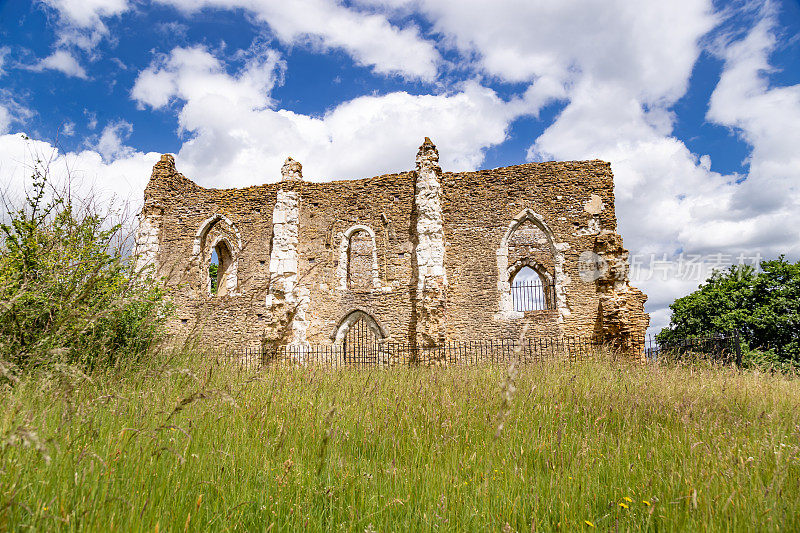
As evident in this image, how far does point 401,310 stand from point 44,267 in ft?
31.9

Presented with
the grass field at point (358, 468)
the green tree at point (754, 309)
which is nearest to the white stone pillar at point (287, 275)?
the grass field at point (358, 468)

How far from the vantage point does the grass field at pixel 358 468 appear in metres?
1.83

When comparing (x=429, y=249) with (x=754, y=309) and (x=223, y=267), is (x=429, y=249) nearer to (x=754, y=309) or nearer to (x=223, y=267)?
(x=223, y=267)

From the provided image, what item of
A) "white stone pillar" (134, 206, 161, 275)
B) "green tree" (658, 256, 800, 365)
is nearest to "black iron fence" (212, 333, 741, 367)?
"white stone pillar" (134, 206, 161, 275)

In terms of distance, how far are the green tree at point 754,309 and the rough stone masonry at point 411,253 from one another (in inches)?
409

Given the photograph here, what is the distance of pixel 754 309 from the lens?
2122cm

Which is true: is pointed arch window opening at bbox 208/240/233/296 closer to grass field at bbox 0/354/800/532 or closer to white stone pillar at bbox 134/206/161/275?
white stone pillar at bbox 134/206/161/275

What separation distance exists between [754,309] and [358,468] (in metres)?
25.9

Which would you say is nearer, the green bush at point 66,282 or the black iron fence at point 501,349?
the green bush at point 66,282

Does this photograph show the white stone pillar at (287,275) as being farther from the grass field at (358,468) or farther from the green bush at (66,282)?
the grass field at (358,468)

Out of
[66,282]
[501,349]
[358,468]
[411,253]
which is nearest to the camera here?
[358,468]

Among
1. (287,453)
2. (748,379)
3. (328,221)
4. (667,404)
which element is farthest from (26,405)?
(328,221)

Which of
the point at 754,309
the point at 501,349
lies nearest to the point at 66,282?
the point at 501,349

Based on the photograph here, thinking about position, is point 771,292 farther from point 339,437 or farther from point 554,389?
point 339,437
